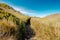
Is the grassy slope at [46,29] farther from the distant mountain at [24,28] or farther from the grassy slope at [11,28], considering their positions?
the grassy slope at [11,28]

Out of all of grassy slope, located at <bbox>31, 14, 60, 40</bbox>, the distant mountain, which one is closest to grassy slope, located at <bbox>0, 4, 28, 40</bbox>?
the distant mountain

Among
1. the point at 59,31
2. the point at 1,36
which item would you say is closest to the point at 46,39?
the point at 59,31

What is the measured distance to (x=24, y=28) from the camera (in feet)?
42.1

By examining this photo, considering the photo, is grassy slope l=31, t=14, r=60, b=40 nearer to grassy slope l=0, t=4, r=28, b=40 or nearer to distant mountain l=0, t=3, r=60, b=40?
distant mountain l=0, t=3, r=60, b=40

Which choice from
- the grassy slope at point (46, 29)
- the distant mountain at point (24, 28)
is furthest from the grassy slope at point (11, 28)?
the grassy slope at point (46, 29)

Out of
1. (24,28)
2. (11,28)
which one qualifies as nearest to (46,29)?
(24,28)

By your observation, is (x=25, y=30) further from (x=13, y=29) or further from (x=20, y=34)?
(x=13, y=29)

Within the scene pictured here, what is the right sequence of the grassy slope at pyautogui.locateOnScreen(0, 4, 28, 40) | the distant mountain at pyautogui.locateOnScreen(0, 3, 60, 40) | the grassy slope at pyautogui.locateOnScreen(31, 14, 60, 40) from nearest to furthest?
the grassy slope at pyautogui.locateOnScreen(0, 4, 28, 40) < the distant mountain at pyautogui.locateOnScreen(0, 3, 60, 40) < the grassy slope at pyautogui.locateOnScreen(31, 14, 60, 40)

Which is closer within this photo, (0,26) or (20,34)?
(0,26)

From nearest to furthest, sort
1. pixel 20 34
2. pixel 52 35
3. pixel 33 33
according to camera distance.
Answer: pixel 20 34 < pixel 33 33 < pixel 52 35

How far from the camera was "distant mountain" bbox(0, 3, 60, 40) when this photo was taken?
36.0 feet

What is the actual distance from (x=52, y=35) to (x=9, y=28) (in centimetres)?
575

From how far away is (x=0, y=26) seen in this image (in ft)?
34.8

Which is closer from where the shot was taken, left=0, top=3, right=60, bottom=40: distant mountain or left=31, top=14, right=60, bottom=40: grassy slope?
left=0, top=3, right=60, bottom=40: distant mountain
